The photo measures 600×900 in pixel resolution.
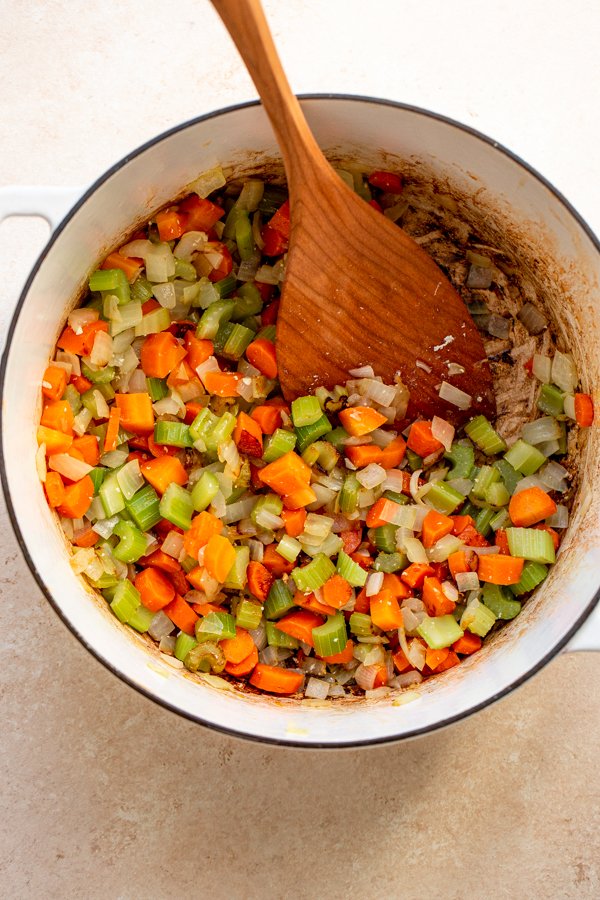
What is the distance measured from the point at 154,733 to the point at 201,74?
1.63 meters

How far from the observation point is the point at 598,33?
86.4 inches

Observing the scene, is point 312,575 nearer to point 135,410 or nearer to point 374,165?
point 135,410

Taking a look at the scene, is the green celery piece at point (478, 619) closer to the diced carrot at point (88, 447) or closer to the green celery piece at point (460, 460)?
the green celery piece at point (460, 460)

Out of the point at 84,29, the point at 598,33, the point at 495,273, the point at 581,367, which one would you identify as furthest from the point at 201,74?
the point at 581,367

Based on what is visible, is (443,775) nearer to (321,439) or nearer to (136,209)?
(321,439)

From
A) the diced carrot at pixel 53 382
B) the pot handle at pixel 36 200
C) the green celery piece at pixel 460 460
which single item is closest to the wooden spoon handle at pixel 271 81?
the pot handle at pixel 36 200

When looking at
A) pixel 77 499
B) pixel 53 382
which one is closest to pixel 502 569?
pixel 77 499

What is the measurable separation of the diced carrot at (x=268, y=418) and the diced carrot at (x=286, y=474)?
83 millimetres

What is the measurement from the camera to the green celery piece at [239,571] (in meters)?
1.92

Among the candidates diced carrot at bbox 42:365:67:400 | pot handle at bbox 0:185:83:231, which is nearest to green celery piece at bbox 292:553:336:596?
diced carrot at bbox 42:365:67:400

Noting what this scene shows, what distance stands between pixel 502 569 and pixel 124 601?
0.84 metres

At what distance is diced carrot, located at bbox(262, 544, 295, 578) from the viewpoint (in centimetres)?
196

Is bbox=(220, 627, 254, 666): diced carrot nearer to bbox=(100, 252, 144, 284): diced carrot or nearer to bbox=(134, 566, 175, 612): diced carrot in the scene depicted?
bbox=(134, 566, 175, 612): diced carrot

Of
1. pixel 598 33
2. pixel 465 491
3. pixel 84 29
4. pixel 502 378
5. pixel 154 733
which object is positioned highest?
pixel 598 33
